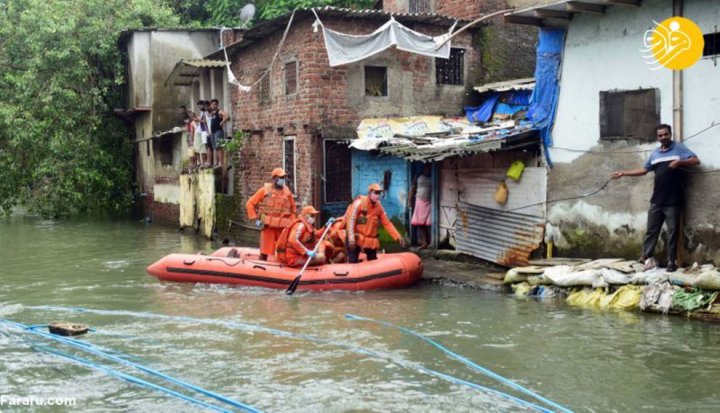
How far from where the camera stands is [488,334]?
957 centimetres

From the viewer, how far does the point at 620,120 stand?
36.6 feet

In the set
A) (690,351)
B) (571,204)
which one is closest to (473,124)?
(571,204)

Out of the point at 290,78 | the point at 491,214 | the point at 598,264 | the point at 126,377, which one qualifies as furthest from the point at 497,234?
the point at 126,377

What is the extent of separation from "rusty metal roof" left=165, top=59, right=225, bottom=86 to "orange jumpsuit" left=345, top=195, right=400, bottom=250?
8.95 m

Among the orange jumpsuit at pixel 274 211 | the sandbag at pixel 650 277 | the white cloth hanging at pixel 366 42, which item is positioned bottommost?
the sandbag at pixel 650 277

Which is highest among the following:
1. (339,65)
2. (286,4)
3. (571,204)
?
(286,4)

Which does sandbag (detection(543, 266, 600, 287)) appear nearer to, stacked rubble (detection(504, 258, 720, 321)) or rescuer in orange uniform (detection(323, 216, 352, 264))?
stacked rubble (detection(504, 258, 720, 321))

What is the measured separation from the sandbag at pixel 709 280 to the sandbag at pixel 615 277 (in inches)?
39.6

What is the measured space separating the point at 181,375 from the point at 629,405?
167 inches

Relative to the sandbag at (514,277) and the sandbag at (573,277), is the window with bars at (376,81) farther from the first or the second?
the sandbag at (573,277)

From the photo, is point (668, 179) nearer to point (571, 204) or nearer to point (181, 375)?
point (571, 204)

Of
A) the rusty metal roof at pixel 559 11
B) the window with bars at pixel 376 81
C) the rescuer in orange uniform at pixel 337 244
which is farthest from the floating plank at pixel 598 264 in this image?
the window with bars at pixel 376 81

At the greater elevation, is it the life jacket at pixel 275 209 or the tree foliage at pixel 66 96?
the tree foliage at pixel 66 96

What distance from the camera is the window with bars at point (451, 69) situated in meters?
17.2
